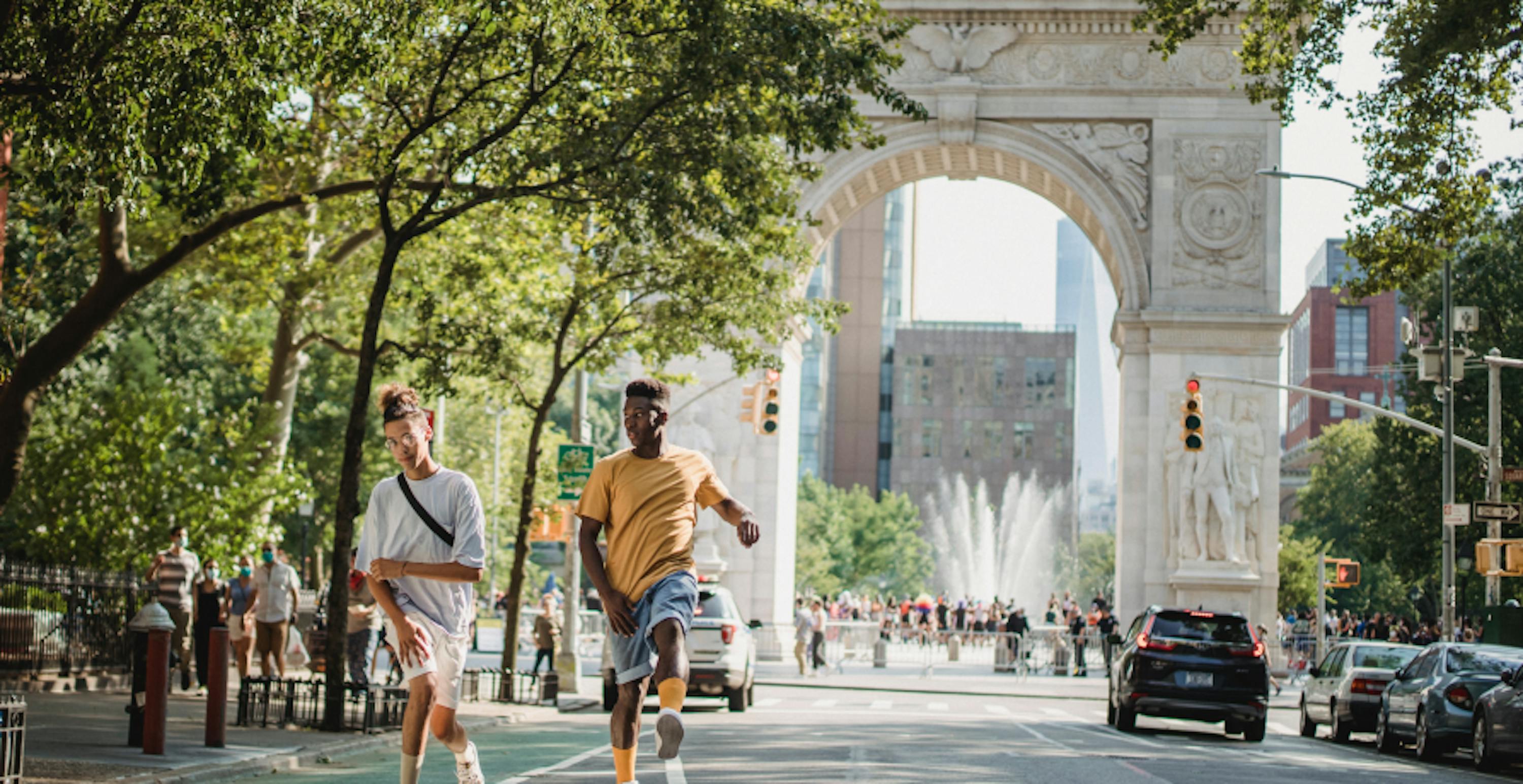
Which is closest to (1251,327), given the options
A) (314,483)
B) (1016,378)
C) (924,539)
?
(314,483)

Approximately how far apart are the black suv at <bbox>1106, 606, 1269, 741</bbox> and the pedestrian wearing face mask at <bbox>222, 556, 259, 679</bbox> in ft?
37.0

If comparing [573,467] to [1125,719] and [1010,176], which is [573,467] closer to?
[1125,719]

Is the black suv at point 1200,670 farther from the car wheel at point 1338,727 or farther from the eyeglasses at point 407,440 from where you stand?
the eyeglasses at point 407,440

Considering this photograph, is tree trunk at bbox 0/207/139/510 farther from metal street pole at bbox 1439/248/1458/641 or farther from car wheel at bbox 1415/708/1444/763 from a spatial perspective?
metal street pole at bbox 1439/248/1458/641

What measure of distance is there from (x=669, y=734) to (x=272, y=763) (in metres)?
6.85

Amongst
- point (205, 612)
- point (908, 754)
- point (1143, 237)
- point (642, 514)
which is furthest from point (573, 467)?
point (642, 514)

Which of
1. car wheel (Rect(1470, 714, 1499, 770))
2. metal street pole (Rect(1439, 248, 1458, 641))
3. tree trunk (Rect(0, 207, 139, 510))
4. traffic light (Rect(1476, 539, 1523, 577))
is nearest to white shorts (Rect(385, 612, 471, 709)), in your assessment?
tree trunk (Rect(0, 207, 139, 510))

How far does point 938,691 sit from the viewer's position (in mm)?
34156

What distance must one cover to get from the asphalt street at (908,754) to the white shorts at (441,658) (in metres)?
1.22

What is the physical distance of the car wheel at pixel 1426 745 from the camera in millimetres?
20547

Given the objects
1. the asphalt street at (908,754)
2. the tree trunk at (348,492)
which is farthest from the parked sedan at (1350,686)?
the tree trunk at (348,492)

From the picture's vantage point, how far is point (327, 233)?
31.0 metres

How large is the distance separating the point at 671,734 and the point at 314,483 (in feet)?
169

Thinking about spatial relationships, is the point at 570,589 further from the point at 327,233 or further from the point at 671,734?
the point at 671,734
